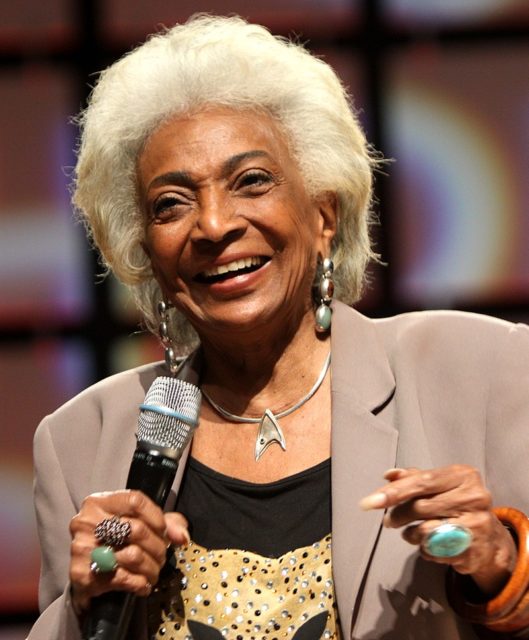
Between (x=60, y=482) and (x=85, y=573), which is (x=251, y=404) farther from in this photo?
(x=85, y=573)

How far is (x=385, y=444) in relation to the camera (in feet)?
6.63

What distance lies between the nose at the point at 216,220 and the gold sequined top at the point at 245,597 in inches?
21.7

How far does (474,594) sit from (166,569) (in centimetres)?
56

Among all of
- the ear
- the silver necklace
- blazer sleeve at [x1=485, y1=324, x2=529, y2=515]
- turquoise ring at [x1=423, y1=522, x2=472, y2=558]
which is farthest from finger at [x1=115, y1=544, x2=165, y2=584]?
the ear

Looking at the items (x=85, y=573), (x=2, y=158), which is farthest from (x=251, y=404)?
(x=2, y=158)

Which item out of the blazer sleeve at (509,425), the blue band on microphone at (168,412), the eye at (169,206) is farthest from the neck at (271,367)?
the blue band on microphone at (168,412)

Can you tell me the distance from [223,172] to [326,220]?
0.28 m

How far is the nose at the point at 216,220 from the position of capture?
6.82 feet

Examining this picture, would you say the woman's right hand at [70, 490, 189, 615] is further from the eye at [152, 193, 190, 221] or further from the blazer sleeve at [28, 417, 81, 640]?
the eye at [152, 193, 190, 221]

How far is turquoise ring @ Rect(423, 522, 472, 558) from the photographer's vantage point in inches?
62.9

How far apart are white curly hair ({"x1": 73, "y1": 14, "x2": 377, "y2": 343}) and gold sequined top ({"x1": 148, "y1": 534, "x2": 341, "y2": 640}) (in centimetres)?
63

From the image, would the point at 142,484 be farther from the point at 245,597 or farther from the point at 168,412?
the point at 245,597

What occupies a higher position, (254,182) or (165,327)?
(254,182)

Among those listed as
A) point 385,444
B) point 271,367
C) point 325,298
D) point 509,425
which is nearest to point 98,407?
point 271,367
